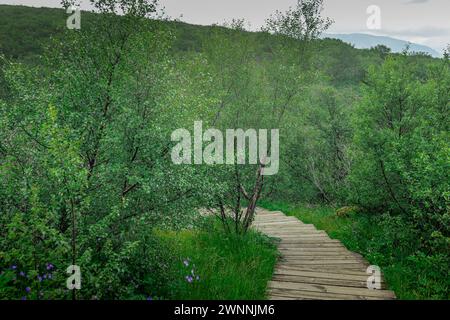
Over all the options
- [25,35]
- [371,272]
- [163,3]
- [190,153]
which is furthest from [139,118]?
[25,35]

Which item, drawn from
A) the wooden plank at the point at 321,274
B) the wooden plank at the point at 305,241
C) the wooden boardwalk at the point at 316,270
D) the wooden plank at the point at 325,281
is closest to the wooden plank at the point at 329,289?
the wooden boardwalk at the point at 316,270

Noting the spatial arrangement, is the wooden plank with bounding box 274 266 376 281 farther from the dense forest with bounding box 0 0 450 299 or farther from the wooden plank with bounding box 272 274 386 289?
the dense forest with bounding box 0 0 450 299

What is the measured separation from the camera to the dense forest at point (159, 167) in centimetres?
466

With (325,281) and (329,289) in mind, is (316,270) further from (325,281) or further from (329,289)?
(329,289)

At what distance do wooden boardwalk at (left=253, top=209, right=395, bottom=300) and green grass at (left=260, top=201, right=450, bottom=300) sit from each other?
29 centimetres

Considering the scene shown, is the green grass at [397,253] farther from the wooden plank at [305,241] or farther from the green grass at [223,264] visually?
the green grass at [223,264]

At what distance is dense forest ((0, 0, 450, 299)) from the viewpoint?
183 inches

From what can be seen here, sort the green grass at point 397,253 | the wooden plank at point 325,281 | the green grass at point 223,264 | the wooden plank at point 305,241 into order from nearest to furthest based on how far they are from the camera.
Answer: the green grass at point 223,264
the green grass at point 397,253
the wooden plank at point 325,281
the wooden plank at point 305,241

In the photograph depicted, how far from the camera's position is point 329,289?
6094 millimetres

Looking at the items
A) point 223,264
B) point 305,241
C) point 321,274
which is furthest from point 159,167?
point 305,241

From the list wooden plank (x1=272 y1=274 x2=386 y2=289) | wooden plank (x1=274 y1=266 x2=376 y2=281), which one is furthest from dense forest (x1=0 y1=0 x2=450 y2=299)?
wooden plank (x1=274 y1=266 x2=376 y2=281)

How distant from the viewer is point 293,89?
9.19 metres

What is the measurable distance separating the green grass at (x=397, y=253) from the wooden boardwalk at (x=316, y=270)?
0.95 ft
